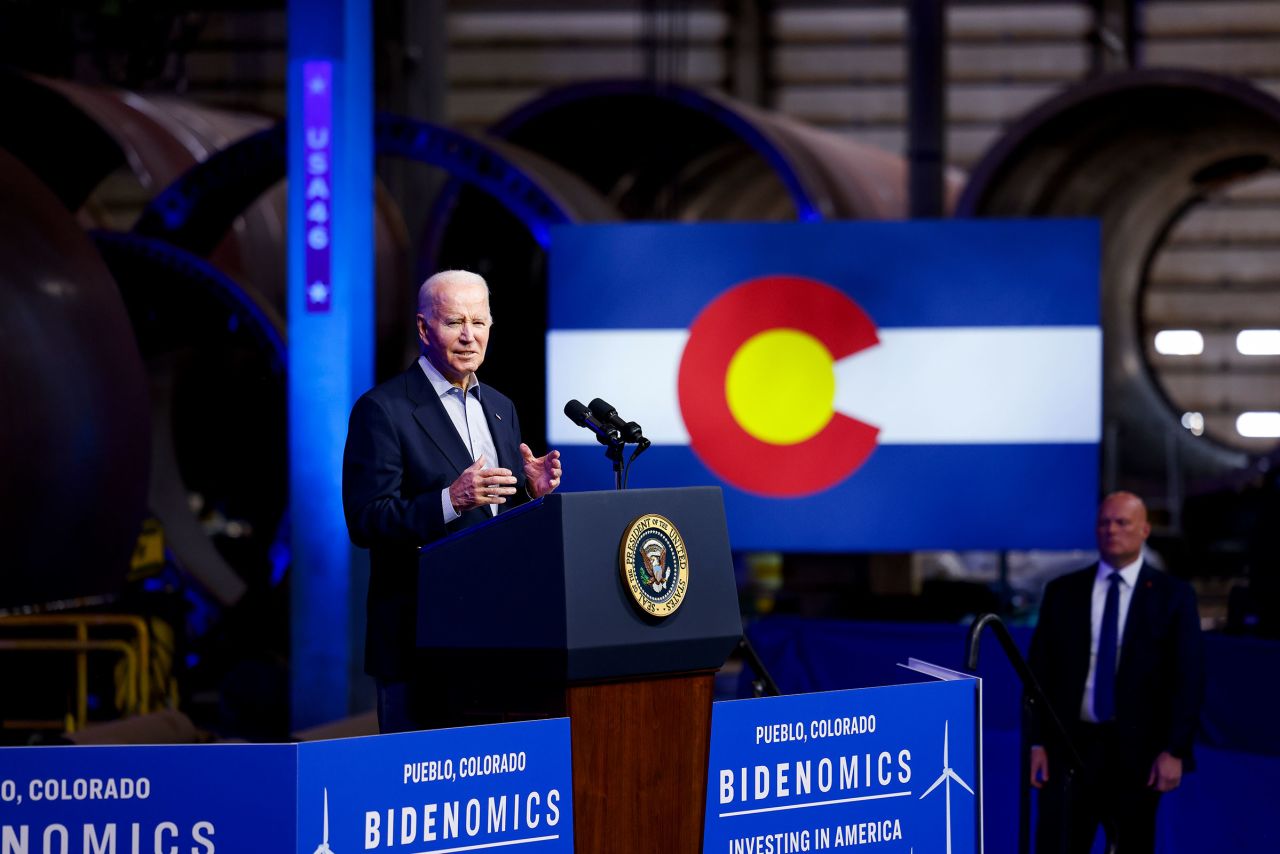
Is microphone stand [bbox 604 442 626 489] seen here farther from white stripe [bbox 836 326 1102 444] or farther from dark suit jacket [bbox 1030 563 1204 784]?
white stripe [bbox 836 326 1102 444]

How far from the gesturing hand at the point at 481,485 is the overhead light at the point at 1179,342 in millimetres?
16957

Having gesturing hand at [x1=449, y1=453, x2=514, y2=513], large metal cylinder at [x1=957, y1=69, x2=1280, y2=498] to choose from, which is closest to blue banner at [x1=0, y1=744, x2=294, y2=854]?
gesturing hand at [x1=449, y1=453, x2=514, y2=513]

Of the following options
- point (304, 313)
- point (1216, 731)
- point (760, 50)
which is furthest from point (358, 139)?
point (760, 50)

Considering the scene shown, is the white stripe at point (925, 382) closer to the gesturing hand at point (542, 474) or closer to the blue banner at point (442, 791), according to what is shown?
the gesturing hand at point (542, 474)

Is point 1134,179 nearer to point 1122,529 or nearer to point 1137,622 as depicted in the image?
point 1122,529

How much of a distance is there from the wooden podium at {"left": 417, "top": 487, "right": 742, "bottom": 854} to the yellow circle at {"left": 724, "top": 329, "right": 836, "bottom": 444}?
525 cm

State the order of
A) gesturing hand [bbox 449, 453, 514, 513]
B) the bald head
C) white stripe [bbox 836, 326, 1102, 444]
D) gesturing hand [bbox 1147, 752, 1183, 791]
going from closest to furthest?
1. gesturing hand [bbox 449, 453, 514, 513]
2. gesturing hand [bbox 1147, 752, 1183, 791]
3. the bald head
4. white stripe [bbox 836, 326, 1102, 444]

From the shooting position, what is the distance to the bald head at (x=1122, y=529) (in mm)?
4879

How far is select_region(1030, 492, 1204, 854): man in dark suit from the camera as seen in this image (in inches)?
186

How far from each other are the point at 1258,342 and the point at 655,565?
55.8 ft

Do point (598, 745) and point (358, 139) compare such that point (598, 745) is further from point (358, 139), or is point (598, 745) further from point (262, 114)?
point (262, 114)

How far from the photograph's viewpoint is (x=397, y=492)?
301cm

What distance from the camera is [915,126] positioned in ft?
39.2

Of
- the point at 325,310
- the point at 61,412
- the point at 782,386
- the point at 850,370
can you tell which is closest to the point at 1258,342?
the point at 850,370
